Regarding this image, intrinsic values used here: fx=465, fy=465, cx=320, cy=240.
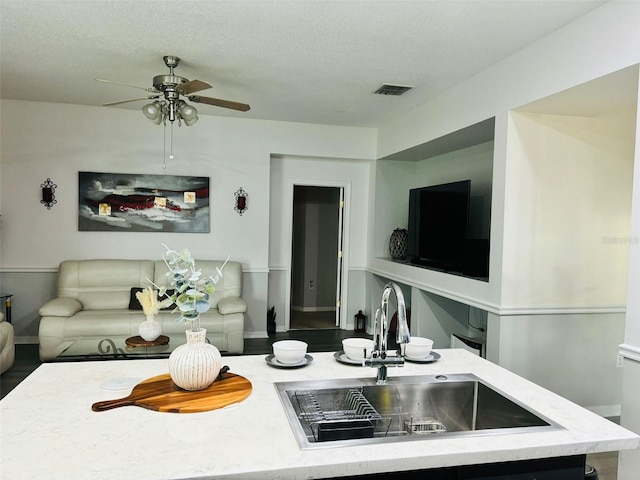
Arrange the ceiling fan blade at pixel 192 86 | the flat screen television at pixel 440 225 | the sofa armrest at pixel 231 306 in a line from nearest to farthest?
1. the ceiling fan blade at pixel 192 86
2. the flat screen television at pixel 440 225
3. the sofa armrest at pixel 231 306

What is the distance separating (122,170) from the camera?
5.45m

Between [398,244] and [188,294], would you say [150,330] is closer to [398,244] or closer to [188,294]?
[188,294]

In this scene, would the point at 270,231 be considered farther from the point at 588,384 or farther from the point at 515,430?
the point at 515,430

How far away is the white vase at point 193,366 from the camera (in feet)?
5.25

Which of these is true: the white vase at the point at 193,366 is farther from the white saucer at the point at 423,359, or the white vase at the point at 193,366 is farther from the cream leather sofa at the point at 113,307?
the cream leather sofa at the point at 113,307

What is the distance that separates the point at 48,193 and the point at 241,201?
7.11 ft

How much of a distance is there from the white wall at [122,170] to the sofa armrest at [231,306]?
906mm

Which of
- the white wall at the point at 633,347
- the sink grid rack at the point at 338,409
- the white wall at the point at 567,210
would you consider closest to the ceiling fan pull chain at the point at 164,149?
the white wall at the point at 567,210

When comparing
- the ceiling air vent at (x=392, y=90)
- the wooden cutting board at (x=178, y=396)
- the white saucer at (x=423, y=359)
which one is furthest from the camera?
the ceiling air vent at (x=392, y=90)

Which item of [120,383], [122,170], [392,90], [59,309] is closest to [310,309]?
[122,170]

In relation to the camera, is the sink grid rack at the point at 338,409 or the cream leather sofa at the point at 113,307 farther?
the cream leather sofa at the point at 113,307

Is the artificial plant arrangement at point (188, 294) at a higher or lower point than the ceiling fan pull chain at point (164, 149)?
lower

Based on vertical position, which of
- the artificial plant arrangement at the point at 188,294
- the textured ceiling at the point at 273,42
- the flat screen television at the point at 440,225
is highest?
the textured ceiling at the point at 273,42

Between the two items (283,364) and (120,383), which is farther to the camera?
(283,364)
